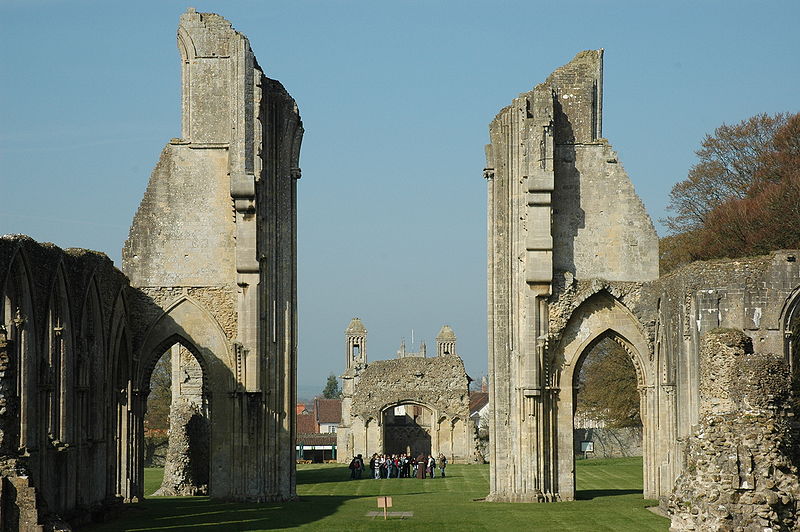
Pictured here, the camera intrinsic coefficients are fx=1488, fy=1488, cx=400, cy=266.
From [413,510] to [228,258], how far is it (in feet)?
23.9

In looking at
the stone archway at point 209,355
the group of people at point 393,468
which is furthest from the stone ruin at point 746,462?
the group of people at point 393,468

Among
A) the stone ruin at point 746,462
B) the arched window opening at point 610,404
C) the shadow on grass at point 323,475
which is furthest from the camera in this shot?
the arched window opening at point 610,404

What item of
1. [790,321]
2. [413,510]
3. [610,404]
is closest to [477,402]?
[610,404]

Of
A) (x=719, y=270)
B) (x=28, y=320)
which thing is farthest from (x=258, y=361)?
(x=719, y=270)

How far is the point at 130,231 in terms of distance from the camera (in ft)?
110

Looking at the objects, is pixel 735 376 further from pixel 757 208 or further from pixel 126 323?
pixel 757 208

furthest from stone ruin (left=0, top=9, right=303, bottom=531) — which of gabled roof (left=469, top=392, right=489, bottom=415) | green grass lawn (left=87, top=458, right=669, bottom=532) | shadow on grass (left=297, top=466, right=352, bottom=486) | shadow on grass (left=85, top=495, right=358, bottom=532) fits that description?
gabled roof (left=469, top=392, right=489, bottom=415)

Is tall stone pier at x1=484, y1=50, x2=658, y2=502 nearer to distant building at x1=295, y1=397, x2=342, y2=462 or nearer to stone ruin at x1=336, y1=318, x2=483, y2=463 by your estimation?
stone ruin at x1=336, y1=318, x2=483, y2=463

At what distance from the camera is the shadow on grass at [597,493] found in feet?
109

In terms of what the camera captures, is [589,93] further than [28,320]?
Yes

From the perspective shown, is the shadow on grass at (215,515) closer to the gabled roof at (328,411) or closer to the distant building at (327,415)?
the distant building at (327,415)

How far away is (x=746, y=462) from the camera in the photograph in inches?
810

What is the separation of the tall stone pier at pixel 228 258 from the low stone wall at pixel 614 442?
2649cm

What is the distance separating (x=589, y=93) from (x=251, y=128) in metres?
7.61
